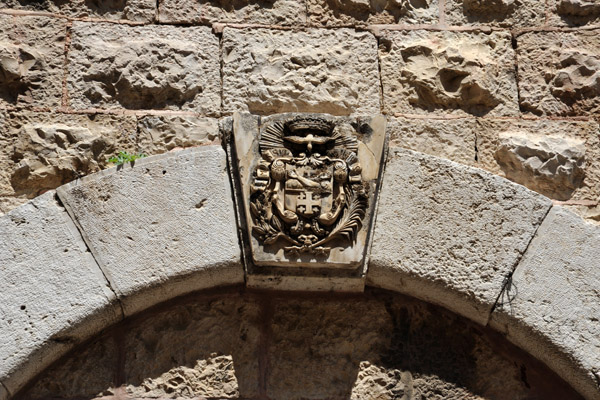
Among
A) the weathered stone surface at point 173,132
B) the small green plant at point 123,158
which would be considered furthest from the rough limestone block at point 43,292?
the weathered stone surface at point 173,132

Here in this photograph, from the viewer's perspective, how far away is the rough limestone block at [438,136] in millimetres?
2711

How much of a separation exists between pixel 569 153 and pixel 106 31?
1736 millimetres

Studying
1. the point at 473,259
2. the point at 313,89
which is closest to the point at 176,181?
the point at 313,89

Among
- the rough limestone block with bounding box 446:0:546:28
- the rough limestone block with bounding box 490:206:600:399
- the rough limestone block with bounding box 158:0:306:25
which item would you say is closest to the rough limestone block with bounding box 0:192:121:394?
the rough limestone block with bounding box 158:0:306:25

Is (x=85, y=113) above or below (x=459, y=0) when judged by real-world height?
below

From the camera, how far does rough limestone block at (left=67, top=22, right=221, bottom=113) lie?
8.93 feet

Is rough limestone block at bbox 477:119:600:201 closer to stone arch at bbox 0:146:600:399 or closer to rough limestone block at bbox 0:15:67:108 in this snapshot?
stone arch at bbox 0:146:600:399

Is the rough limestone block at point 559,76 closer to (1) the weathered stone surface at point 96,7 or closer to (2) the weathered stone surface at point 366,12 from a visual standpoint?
(2) the weathered stone surface at point 366,12

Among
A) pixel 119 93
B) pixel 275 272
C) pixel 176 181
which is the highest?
pixel 119 93

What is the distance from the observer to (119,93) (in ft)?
8.95

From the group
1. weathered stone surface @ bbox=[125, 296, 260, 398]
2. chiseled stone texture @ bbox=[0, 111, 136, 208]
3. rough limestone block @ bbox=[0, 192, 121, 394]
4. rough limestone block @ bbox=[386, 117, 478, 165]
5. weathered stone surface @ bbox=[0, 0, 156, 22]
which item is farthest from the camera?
weathered stone surface @ bbox=[0, 0, 156, 22]

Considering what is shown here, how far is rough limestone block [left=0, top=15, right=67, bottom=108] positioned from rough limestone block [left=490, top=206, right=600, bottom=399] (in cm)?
172

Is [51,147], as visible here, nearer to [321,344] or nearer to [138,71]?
[138,71]

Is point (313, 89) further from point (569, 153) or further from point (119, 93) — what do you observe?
point (569, 153)
